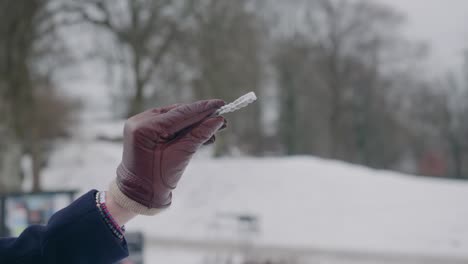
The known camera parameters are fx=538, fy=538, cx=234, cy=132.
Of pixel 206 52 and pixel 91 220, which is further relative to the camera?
pixel 206 52

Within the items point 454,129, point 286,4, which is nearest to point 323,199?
point 286,4

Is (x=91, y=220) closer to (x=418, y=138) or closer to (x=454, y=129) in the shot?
(x=454, y=129)

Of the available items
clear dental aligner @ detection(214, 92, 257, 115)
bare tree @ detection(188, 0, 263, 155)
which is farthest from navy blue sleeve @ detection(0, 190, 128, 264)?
bare tree @ detection(188, 0, 263, 155)

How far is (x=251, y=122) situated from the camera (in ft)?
104

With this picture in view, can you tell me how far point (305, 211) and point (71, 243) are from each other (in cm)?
1395

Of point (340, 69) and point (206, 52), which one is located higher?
point (206, 52)

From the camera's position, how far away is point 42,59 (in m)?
20.7

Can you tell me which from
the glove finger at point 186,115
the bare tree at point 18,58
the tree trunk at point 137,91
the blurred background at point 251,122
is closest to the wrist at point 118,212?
the glove finger at point 186,115

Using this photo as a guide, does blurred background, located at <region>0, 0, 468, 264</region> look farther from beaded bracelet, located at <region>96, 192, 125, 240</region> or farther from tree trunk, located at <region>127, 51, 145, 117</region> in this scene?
beaded bracelet, located at <region>96, 192, 125, 240</region>

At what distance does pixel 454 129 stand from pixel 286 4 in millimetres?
12930

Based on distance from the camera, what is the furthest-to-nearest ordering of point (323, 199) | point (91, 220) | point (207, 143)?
1. point (323, 199)
2. point (207, 143)
3. point (91, 220)

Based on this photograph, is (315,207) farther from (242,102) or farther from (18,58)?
(242,102)

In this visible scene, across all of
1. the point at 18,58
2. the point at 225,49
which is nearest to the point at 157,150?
the point at 18,58

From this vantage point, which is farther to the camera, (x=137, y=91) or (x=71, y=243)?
(x=137, y=91)
